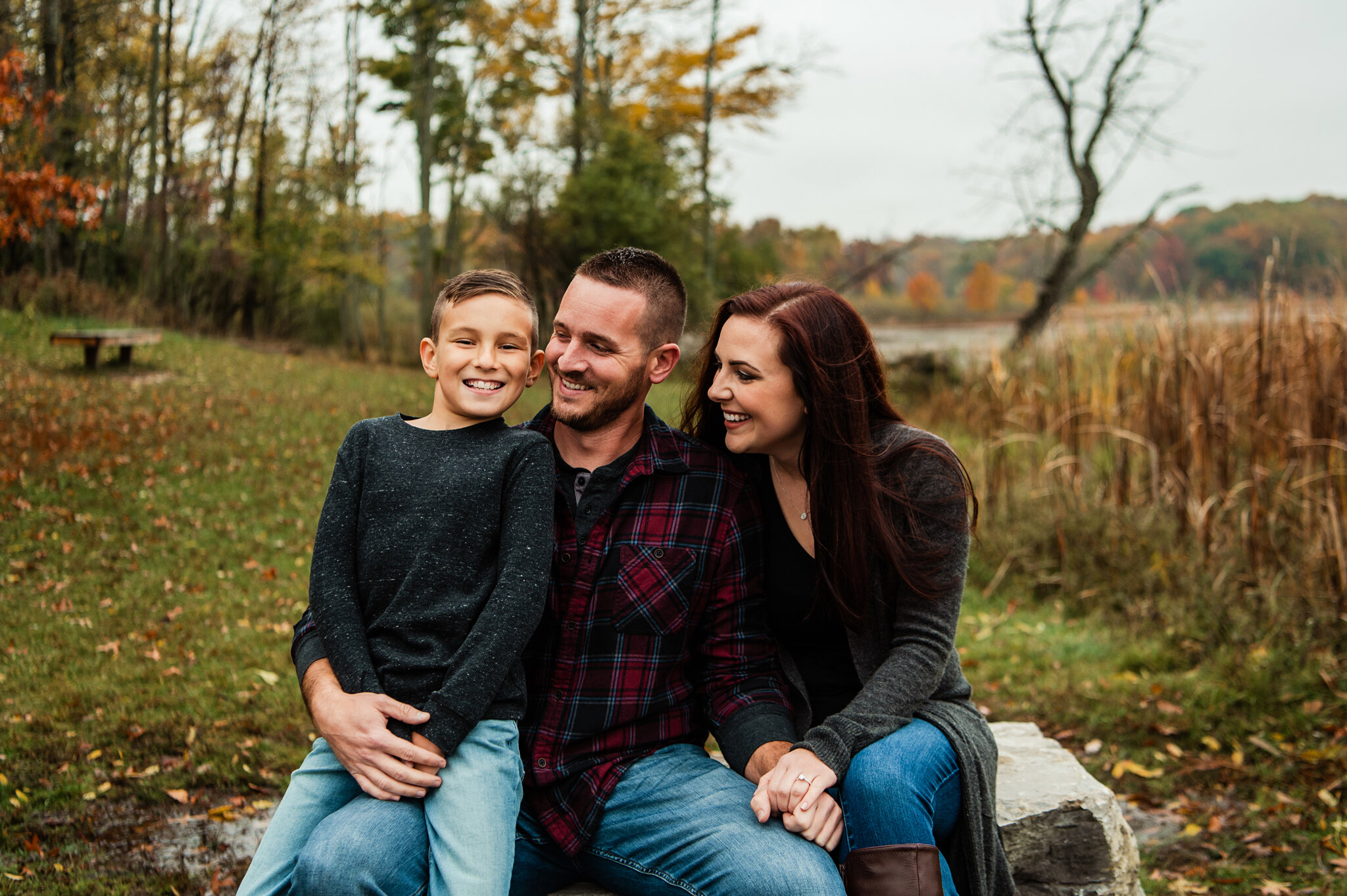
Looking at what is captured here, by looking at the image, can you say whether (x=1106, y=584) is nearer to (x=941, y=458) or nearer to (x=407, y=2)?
(x=941, y=458)

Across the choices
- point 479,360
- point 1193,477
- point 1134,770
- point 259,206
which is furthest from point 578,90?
point 479,360

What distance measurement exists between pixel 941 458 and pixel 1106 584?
4407mm

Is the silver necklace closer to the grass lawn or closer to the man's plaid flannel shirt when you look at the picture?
the man's plaid flannel shirt

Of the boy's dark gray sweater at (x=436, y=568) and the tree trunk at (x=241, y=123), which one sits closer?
the boy's dark gray sweater at (x=436, y=568)

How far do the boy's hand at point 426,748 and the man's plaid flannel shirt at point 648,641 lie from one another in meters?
0.31

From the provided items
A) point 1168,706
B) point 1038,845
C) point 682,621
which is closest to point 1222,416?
point 1168,706

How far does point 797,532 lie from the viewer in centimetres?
244

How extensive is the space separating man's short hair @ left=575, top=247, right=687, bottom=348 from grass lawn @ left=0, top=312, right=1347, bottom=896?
7.74 feet

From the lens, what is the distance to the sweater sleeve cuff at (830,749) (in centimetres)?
201

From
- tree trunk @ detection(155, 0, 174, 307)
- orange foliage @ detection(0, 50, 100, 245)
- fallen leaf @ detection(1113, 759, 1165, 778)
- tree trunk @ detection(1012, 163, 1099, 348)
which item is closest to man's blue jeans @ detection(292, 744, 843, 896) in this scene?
fallen leaf @ detection(1113, 759, 1165, 778)

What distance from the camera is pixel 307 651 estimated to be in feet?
6.96

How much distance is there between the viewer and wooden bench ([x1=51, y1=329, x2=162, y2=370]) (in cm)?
1074

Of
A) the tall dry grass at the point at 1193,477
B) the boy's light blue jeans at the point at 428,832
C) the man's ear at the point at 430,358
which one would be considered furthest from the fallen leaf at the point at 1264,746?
the man's ear at the point at 430,358

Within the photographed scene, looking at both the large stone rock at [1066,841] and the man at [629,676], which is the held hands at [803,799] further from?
the large stone rock at [1066,841]
